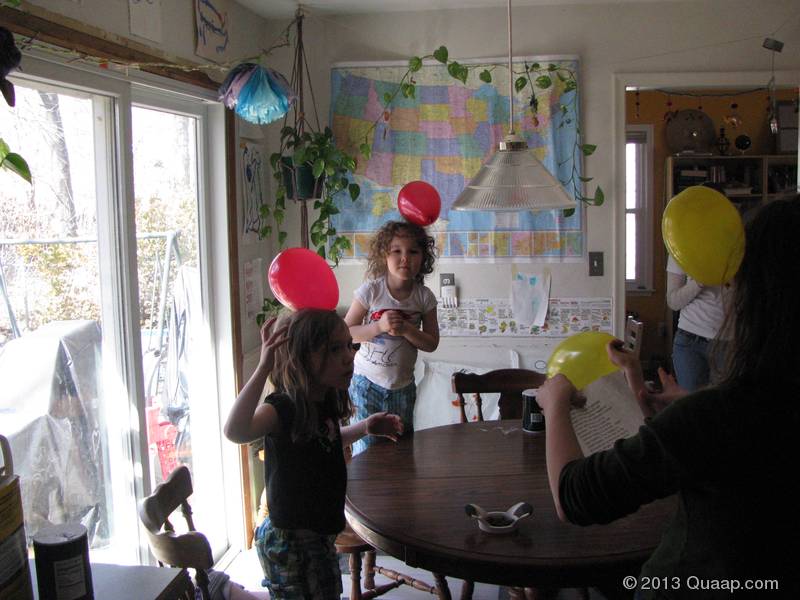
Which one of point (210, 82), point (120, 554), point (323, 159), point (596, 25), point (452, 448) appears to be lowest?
point (120, 554)

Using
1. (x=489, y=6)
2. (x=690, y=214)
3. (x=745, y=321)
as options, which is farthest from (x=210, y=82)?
(x=745, y=321)

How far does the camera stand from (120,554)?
2.40 metres

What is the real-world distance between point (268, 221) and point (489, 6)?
1.47 m

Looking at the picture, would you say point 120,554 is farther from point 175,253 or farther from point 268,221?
point 268,221

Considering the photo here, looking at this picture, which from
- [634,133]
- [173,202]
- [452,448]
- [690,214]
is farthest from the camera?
[634,133]

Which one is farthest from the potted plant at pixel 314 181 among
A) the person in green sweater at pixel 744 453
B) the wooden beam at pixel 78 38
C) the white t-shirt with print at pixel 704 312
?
the person in green sweater at pixel 744 453

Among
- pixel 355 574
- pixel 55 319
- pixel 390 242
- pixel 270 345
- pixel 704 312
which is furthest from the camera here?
pixel 704 312

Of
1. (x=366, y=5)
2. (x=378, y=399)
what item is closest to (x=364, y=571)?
(x=378, y=399)

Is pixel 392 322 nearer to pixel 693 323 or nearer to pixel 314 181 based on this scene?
pixel 314 181

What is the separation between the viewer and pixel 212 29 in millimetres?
2834

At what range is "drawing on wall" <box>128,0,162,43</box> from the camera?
7.41 ft

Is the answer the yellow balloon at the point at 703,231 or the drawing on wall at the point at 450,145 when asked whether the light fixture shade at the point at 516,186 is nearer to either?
the yellow balloon at the point at 703,231

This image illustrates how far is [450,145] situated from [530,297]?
84 cm

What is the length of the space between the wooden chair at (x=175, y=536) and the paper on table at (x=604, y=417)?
2.57ft
